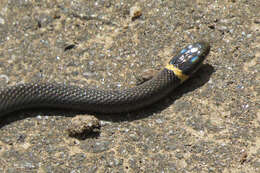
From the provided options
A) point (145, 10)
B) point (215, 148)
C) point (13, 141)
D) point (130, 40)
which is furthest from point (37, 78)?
point (215, 148)

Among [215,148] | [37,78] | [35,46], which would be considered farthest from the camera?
[35,46]

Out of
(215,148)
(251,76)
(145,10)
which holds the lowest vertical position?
(215,148)

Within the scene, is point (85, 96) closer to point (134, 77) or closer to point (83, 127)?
point (83, 127)

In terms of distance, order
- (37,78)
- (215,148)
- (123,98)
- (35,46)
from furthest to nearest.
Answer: (35,46) → (37,78) → (123,98) → (215,148)

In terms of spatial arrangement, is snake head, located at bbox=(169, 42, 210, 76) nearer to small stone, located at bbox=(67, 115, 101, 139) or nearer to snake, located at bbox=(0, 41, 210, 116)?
snake, located at bbox=(0, 41, 210, 116)

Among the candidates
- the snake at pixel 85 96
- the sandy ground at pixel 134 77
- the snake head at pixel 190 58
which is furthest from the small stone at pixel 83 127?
the snake head at pixel 190 58

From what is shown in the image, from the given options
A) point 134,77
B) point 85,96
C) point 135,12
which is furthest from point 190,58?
point 85,96

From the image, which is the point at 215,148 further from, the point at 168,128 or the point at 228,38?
the point at 228,38
